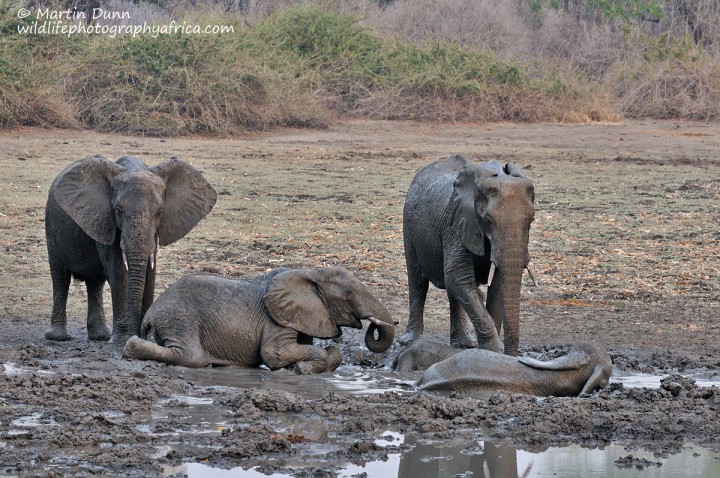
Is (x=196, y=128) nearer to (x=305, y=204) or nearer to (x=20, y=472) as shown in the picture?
(x=305, y=204)

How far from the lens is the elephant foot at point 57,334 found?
339 inches

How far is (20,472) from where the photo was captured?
532cm

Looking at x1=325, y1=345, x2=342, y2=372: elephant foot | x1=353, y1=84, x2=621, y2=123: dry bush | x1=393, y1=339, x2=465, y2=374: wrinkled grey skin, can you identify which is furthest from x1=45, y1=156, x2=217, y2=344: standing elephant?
x1=353, y1=84, x2=621, y2=123: dry bush

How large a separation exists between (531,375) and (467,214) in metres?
1.09

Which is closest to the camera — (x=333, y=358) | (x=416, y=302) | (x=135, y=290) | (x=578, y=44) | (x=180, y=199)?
(x=333, y=358)

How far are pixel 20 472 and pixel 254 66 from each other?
15.8 metres

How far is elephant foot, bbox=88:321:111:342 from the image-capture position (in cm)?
870

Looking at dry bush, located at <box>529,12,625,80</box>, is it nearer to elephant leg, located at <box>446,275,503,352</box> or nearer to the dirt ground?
the dirt ground

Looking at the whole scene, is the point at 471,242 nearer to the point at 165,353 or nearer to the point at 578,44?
the point at 165,353

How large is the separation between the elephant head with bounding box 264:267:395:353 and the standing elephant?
87 cm

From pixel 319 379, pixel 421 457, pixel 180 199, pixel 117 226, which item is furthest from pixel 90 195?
pixel 421 457

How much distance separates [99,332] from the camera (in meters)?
8.70

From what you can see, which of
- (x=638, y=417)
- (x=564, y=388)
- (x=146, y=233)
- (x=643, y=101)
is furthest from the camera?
(x=643, y=101)

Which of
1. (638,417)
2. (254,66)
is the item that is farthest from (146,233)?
(254,66)
